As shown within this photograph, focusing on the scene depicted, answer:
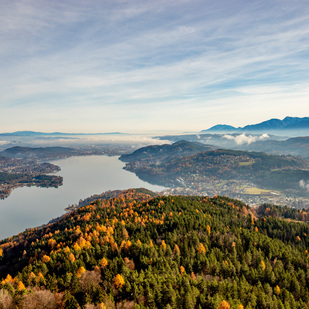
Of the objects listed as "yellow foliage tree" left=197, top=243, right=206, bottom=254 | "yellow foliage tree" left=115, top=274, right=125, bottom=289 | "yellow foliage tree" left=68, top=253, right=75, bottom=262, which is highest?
"yellow foliage tree" left=115, top=274, right=125, bottom=289

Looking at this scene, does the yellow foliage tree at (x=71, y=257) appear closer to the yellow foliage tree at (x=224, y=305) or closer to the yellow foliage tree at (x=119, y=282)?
the yellow foliage tree at (x=119, y=282)

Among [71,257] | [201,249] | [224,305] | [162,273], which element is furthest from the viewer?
[201,249]

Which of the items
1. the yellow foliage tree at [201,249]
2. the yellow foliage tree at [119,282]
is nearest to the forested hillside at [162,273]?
the yellow foliage tree at [119,282]

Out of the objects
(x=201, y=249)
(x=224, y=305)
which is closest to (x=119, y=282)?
(x=224, y=305)

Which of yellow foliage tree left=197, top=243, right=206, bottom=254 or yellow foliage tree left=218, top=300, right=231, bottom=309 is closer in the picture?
yellow foliage tree left=218, top=300, right=231, bottom=309

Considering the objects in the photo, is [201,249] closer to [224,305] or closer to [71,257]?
[224,305]

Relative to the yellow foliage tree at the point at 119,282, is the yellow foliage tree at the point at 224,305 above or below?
below

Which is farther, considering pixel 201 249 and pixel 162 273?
pixel 201 249

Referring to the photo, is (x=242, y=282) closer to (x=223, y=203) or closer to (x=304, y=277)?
(x=304, y=277)

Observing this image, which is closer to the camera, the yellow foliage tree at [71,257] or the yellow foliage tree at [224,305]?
the yellow foliage tree at [224,305]

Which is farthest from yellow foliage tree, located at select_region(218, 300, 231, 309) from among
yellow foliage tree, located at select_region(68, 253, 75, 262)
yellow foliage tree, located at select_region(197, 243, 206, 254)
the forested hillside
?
yellow foliage tree, located at select_region(68, 253, 75, 262)

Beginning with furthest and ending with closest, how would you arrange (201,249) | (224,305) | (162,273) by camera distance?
(201,249) → (162,273) → (224,305)

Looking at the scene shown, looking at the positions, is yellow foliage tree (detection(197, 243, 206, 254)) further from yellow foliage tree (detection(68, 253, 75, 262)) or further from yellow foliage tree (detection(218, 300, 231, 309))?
yellow foliage tree (detection(68, 253, 75, 262))
